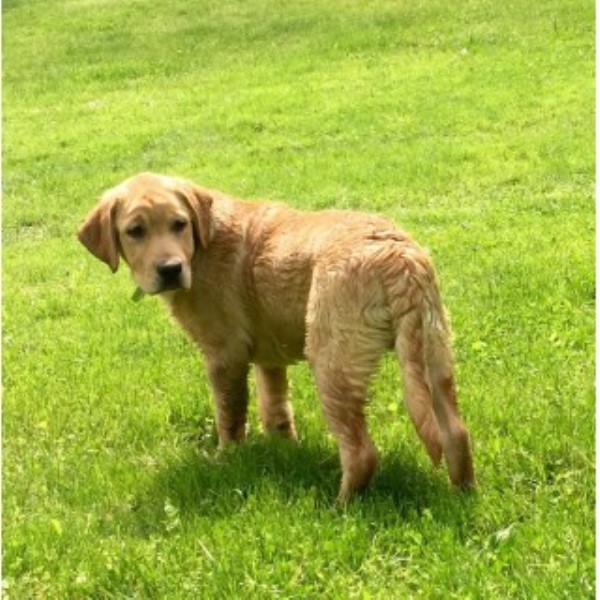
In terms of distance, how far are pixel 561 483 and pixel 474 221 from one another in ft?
18.2

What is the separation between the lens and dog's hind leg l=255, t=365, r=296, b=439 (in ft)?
18.5

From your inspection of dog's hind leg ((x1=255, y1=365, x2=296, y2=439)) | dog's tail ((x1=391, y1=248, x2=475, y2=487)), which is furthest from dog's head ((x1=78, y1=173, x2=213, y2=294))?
dog's tail ((x1=391, y1=248, x2=475, y2=487))

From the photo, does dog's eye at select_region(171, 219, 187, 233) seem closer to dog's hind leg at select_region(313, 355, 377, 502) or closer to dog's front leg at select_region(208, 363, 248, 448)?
dog's front leg at select_region(208, 363, 248, 448)

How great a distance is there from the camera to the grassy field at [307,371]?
4168 millimetres

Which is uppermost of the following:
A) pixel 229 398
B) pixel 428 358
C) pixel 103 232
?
pixel 103 232

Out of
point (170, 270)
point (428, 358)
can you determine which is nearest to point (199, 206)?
point (170, 270)

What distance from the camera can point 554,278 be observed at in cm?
738

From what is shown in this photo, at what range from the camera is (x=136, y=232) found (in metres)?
5.27

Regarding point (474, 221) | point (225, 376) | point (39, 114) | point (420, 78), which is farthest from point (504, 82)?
point (225, 376)

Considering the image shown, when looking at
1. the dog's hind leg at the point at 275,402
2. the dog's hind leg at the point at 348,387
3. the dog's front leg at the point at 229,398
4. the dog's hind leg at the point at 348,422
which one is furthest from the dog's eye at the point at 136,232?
the dog's hind leg at the point at 348,422

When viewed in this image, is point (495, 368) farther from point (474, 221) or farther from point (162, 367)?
point (474, 221)

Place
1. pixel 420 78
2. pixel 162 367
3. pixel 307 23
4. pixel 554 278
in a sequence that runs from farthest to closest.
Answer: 1. pixel 307 23
2. pixel 420 78
3. pixel 554 278
4. pixel 162 367

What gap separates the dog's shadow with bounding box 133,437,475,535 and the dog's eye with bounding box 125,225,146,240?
1279mm

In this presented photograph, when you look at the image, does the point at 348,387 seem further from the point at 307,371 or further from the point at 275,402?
the point at 307,371
